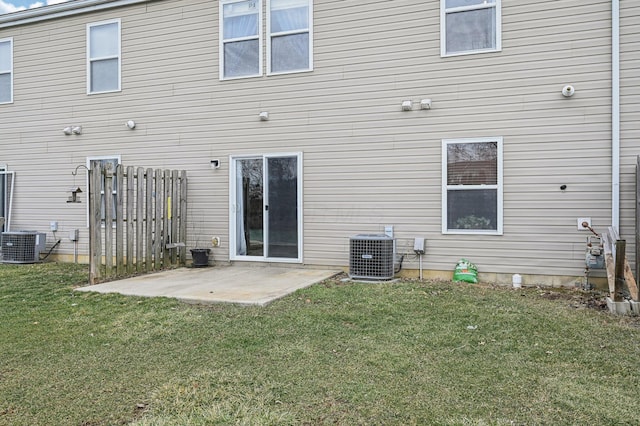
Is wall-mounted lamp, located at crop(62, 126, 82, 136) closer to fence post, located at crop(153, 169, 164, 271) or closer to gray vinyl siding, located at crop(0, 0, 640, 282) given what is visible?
gray vinyl siding, located at crop(0, 0, 640, 282)

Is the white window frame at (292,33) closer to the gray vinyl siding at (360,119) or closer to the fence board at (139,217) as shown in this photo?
the gray vinyl siding at (360,119)

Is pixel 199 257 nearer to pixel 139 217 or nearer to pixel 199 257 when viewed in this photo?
pixel 199 257

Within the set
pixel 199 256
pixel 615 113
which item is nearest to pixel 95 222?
pixel 199 256

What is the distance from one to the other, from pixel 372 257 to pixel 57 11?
8138mm

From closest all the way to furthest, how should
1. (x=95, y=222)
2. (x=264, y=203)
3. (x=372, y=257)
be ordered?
(x=95, y=222)
(x=372, y=257)
(x=264, y=203)

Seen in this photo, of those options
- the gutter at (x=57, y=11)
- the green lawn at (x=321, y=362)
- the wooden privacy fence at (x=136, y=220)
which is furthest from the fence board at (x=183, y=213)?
the gutter at (x=57, y=11)

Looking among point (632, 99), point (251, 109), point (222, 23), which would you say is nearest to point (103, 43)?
point (222, 23)

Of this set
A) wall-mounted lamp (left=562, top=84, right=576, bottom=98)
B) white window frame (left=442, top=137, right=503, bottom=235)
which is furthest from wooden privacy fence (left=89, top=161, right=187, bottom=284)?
wall-mounted lamp (left=562, top=84, right=576, bottom=98)

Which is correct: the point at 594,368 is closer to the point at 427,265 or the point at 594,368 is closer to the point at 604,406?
the point at 604,406

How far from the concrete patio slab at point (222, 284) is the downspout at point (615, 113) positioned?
396 centimetres

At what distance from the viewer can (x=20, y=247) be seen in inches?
358

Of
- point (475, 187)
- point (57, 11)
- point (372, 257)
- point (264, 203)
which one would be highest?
point (57, 11)

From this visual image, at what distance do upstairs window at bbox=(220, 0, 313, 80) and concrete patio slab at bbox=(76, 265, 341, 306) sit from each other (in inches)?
133

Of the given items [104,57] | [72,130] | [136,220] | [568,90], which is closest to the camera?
[568,90]
